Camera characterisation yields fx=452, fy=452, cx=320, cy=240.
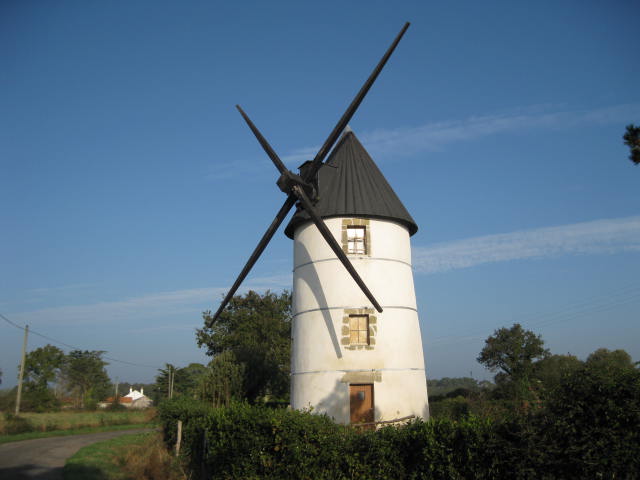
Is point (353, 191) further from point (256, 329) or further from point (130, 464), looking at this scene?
point (256, 329)

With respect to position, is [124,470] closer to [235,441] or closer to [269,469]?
[235,441]

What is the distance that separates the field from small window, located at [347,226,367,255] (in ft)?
43.4

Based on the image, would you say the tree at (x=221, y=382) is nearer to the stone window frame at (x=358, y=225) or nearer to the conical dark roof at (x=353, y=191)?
the conical dark roof at (x=353, y=191)

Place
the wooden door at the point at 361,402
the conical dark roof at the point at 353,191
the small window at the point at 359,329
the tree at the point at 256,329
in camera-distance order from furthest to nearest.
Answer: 1. the tree at the point at 256,329
2. the conical dark roof at the point at 353,191
3. the small window at the point at 359,329
4. the wooden door at the point at 361,402

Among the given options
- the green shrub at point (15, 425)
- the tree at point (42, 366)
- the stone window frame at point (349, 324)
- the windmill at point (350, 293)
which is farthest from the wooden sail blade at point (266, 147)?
the tree at point (42, 366)

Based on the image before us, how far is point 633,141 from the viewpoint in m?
8.78

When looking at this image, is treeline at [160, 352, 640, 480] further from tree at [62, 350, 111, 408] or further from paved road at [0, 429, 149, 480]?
tree at [62, 350, 111, 408]

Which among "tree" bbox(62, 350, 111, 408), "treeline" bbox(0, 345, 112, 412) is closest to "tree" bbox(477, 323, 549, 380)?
"treeline" bbox(0, 345, 112, 412)

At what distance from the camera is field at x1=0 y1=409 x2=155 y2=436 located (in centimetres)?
2663

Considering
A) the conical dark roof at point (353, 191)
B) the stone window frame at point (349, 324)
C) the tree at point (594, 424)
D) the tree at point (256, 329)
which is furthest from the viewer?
the tree at point (256, 329)

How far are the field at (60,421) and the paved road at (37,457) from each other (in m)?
3.66

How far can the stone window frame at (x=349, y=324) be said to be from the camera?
14.6 meters

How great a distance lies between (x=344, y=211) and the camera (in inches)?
624

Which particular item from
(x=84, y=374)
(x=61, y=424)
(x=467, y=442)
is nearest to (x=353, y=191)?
(x=467, y=442)
